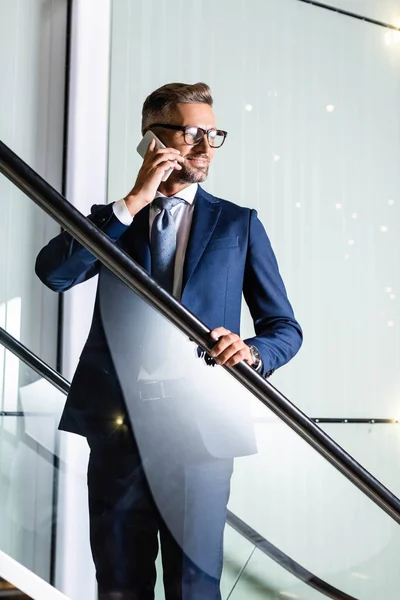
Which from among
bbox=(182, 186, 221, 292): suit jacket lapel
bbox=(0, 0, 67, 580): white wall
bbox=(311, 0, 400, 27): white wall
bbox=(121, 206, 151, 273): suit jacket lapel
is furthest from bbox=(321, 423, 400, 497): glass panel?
bbox=(311, 0, 400, 27): white wall

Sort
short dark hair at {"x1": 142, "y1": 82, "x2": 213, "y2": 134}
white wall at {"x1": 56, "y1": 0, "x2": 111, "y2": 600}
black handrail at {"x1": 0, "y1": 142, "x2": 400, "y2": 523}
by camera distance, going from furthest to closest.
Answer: white wall at {"x1": 56, "y1": 0, "x2": 111, "y2": 600} < short dark hair at {"x1": 142, "y1": 82, "x2": 213, "y2": 134} < black handrail at {"x1": 0, "y1": 142, "x2": 400, "y2": 523}

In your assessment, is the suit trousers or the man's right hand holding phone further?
the man's right hand holding phone

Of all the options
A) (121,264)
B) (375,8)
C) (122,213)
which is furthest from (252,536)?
(375,8)

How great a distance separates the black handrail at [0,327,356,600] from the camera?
1.72 metres

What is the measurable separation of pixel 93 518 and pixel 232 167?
1.74m

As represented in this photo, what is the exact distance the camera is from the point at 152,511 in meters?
1.65

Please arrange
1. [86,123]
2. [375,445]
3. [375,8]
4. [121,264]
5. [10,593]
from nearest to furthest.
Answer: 1. [121,264]
2. [10,593]
3. [86,123]
4. [375,445]
5. [375,8]

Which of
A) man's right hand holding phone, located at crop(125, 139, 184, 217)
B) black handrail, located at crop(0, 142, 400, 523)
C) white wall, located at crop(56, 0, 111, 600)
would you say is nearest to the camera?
black handrail, located at crop(0, 142, 400, 523)

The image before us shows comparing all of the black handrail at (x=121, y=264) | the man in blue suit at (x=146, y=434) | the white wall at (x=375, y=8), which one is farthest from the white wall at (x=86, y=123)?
the white wall at (x=375, y=8)

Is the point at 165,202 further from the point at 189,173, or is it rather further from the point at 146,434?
the point at 146,434

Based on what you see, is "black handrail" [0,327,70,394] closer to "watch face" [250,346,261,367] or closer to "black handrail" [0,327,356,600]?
"black handrail" [0,327,356,600]

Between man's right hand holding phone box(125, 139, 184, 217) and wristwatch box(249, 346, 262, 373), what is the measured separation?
391 mm

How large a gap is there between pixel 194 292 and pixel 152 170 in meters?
0.30

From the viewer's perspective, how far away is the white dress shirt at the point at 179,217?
1762 millimetres
